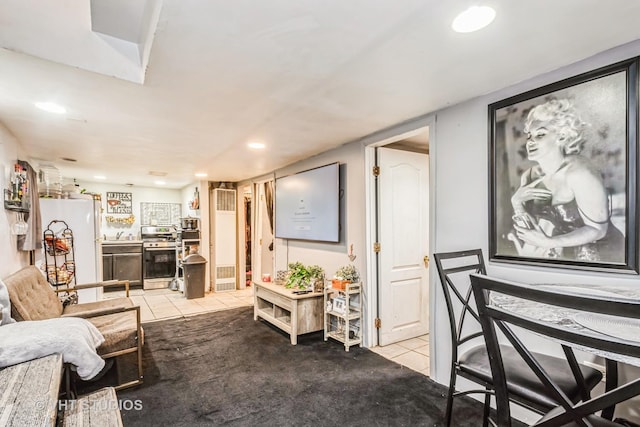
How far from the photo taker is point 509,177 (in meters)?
2.05

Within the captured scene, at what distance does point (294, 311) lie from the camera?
3414 mm

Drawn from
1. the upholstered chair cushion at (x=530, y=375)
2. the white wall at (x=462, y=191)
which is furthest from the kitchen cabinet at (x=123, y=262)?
the upholstered chair cushion at (x=530, y=375)

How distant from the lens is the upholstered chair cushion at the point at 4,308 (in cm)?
191

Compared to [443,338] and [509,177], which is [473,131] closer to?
[509,177]

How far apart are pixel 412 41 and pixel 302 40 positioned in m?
0.54

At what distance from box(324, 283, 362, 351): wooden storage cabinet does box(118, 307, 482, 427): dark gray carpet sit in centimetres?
10

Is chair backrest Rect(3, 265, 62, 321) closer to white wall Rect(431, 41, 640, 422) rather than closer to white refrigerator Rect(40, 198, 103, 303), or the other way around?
white refrigerator Rect(40, 198, 103, 303)

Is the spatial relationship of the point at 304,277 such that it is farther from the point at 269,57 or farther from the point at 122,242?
the point at 122,242

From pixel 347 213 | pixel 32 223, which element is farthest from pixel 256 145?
pixel 32 223

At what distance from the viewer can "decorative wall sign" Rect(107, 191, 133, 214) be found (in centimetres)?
714

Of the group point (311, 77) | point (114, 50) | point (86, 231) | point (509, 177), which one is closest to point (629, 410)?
point (509, 177)

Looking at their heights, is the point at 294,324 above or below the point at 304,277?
below

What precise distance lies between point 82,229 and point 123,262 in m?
2.57

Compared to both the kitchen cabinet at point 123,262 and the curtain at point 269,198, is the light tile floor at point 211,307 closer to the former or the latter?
the kitchen cabinet at point 123,262
